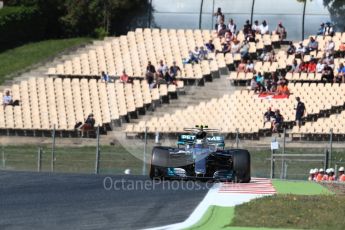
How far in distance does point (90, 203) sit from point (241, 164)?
6143mm

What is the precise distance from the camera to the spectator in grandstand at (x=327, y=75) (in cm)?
3750

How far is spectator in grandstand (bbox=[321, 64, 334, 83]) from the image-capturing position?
37.5m

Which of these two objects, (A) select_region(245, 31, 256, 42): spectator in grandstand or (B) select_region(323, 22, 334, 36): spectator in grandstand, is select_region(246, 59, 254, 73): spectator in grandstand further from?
(B) select_region(323, 22, 334, 36): spectator in grandstand

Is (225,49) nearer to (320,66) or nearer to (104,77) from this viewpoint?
(320,66)

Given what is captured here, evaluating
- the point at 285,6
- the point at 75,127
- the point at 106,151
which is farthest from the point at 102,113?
the point at 285,6

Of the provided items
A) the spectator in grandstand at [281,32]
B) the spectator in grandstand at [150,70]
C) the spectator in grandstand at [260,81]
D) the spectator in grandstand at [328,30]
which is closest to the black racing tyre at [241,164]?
the spectator in grandstand at [260,81]

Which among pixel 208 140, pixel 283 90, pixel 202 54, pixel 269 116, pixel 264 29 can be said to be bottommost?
pixel 269 116

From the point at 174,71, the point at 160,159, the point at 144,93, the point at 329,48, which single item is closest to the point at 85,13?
the point at 174,71

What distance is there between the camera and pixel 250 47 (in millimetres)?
40750

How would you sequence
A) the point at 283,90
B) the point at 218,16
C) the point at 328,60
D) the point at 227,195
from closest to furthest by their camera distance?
the point at 227,195 < the point at 283,90 < the point at 328,60 < the point at 218,16

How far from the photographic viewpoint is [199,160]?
21016 mm

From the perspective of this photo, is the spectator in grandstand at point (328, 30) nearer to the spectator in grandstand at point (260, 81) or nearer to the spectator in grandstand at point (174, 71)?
the spectator in grandstand at point (260, 81)

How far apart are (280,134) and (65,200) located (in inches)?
752

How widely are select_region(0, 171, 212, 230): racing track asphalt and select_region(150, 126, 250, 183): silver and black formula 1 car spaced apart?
0.43 m
